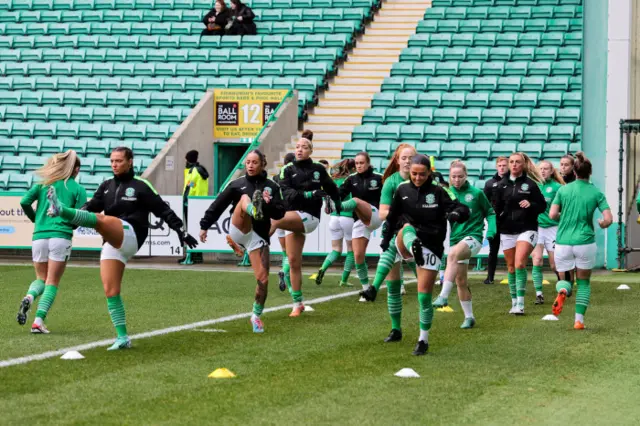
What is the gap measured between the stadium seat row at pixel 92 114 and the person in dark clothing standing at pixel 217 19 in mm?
3241

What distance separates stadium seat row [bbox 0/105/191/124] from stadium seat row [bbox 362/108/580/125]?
15.9 ft

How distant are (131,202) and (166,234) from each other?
12105 mm

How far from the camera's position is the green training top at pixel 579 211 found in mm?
12672

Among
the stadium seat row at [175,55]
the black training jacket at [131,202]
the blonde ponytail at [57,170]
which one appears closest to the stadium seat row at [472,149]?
the stadium seat row at [175,55]

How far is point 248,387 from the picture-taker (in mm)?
8812

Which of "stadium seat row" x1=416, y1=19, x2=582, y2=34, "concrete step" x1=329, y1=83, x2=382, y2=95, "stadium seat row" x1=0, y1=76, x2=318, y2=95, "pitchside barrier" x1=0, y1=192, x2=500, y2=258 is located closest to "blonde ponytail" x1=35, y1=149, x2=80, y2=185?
"pitchside barrier" x1=0, y1=192, x2=500, y2=258

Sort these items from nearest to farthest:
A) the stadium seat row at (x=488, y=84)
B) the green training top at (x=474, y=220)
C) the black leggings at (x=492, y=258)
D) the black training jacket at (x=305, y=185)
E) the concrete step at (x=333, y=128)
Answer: the green training top at (x=474, y=220) → the black training jacket at (x=305, y=185) → the black leggings at (x=492, y=258) → the stadium seat row at (x=488, y=84) → the concrete step at (x=333, y=128)

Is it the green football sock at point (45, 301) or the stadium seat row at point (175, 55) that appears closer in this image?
the green football sock at point (45, 301)

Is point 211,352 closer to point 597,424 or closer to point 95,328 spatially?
point 95,328

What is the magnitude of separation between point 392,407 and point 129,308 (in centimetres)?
742

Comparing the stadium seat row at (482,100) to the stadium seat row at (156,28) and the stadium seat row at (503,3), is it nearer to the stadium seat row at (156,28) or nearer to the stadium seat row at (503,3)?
the stadium seat row at (156,28)

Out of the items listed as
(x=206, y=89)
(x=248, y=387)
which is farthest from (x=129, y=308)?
(x=206, y=89)

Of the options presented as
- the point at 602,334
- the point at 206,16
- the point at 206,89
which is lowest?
the point at 602,334

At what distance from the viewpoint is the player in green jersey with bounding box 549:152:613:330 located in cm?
1267
